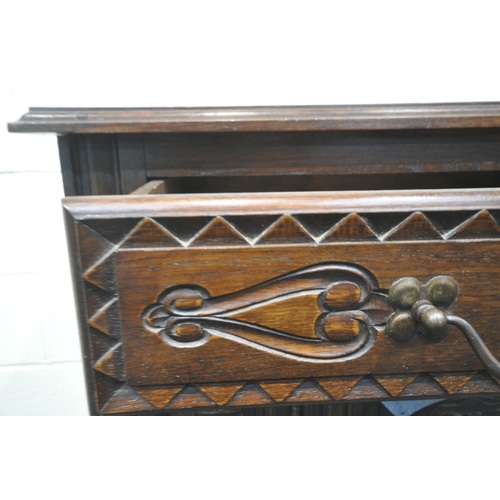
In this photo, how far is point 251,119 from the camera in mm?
346

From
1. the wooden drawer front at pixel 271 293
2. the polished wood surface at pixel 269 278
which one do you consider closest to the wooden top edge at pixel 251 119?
the polished wood surface at pixel 269 278

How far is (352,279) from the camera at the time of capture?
0.29m

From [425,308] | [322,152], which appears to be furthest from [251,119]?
[425,308]

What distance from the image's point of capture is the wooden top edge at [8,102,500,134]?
34 cm

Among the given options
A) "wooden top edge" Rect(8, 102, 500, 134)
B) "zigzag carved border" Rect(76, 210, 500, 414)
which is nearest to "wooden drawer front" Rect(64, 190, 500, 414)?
"zigzag carved border" Rect(76, 210, 500, 414)

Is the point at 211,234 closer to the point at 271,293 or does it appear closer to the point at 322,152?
the point at 271,293

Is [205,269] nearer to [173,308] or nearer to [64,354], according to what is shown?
[173,308]

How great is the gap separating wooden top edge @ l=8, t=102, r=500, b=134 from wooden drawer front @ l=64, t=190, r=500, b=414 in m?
0.10

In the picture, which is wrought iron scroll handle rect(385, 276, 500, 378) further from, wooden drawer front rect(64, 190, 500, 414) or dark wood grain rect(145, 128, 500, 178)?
dark wood grain rect(145, 128, 500, 178)

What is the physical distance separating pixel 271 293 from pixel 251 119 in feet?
0.50

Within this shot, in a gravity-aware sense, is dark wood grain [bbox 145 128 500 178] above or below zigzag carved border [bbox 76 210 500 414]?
above

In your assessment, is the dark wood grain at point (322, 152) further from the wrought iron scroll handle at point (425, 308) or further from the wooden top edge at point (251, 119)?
the wrought iron scroll handle at point (425, 308)
